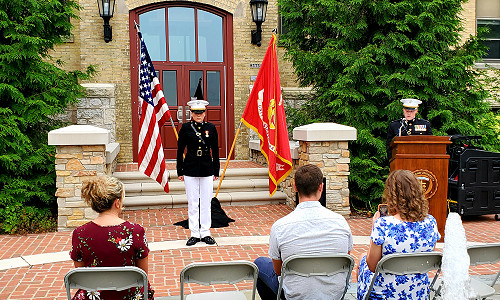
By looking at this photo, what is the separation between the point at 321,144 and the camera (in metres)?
9.12

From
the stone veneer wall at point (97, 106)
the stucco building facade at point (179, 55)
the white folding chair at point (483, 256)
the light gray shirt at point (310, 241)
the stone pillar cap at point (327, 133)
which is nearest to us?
the light gray shirt at point (310, 241)

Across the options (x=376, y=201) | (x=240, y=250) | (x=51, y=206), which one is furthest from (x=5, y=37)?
(x=376, y=201)

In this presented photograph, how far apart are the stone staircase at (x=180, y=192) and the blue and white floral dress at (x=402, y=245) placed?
630 cm

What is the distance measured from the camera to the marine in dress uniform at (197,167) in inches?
280

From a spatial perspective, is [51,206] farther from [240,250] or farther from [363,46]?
[363,46]

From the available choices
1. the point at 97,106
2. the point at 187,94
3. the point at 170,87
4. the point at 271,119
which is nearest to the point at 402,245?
the point at 271,119

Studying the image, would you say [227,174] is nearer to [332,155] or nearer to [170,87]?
[332,155]

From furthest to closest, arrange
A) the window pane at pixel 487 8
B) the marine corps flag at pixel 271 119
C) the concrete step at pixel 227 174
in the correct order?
the window pane at pixel 487 8 → the concrete step at pixel 227 174 → the marine corps flag at pixel 271 119

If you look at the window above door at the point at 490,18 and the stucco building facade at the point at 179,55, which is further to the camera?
the window above door at the point at 490,18

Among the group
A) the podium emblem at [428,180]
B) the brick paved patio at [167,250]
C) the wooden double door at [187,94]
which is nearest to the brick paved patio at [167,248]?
the brick paved patio at [167,250]

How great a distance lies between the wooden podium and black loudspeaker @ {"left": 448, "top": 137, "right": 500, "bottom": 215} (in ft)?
5.34

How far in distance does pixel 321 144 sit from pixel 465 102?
3554 mm

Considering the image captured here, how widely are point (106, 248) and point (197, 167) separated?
143 inches

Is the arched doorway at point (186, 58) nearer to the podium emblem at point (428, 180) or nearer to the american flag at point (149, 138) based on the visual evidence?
the american flag at point (149, 138)
